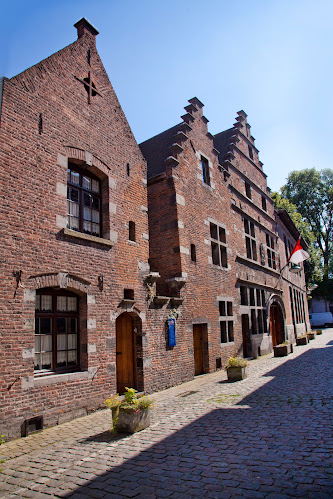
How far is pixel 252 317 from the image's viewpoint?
58.0 ft

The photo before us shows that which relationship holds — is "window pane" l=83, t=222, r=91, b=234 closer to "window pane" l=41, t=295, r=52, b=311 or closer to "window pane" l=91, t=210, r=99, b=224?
"window pane" l=91, t=210, r=99, b=224

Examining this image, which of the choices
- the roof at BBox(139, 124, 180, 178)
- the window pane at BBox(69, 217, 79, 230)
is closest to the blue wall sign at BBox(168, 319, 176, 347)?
the window pane at BBox(69, 217, 79, 230)

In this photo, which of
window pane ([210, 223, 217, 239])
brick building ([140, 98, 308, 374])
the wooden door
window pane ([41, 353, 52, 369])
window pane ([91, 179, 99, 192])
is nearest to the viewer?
window pane ([41, 353, 52, 369])

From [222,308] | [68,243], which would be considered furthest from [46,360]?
[222,308]

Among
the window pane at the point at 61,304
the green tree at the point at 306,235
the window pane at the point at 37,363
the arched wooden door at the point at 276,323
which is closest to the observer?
the window pane at the point at 37,363

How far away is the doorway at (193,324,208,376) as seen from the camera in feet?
41.6

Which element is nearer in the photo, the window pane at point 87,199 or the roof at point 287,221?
the window pane at point 87,199

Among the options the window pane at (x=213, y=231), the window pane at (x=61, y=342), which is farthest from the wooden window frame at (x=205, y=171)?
the window pane at (x=61, y=342)

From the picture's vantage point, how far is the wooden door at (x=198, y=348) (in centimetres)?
1262

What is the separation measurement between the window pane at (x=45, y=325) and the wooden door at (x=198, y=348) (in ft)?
21.1

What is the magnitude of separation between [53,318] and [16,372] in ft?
4.75

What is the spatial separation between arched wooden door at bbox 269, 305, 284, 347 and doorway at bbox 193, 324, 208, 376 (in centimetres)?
1008

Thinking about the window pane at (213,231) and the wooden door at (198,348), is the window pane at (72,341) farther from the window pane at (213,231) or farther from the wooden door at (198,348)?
the window pane at (213,231)

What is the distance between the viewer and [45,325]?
7426mm
